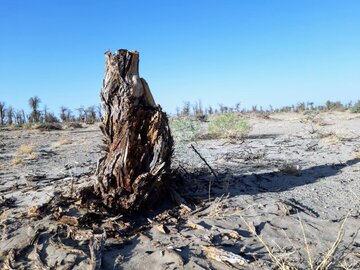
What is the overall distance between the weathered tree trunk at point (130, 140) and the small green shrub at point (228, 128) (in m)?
7.81

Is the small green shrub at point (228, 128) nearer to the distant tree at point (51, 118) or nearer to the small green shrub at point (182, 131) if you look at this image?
Result: the small green shrub at point (182, 131)

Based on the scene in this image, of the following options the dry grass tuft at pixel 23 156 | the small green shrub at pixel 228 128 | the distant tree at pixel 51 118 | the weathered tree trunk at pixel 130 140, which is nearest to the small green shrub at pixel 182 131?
the small green shrub at pixel 228 128

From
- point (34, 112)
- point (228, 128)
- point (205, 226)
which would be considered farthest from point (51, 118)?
point (205, 226)

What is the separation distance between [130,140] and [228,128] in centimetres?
864

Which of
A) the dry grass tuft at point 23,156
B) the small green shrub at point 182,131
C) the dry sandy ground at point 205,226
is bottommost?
the dry sandy ground at point 205,226

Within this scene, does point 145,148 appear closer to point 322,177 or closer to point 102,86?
point 102,86

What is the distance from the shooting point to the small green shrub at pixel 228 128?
12273 mm

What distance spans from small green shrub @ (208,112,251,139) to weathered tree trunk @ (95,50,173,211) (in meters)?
7.81

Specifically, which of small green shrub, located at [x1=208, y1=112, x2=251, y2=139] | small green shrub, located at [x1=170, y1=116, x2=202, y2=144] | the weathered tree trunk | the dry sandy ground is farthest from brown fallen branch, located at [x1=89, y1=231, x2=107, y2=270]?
small green shrub, located at [x1=208, y1=112, x2=251, y2=139]

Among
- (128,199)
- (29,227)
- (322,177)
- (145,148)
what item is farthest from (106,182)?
(322,177)

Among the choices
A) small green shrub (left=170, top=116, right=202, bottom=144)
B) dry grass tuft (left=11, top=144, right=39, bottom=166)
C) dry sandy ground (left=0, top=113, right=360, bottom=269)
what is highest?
small green shrub (left=170, top=116, right=202, bottom=144)

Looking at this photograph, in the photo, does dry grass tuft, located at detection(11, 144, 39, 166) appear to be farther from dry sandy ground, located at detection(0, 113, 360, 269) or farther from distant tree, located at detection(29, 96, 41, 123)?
distant tree, located at detection(29, 96, 41, 123)

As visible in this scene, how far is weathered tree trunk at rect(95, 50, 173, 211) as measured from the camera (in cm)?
427

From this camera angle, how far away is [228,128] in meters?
12.7
